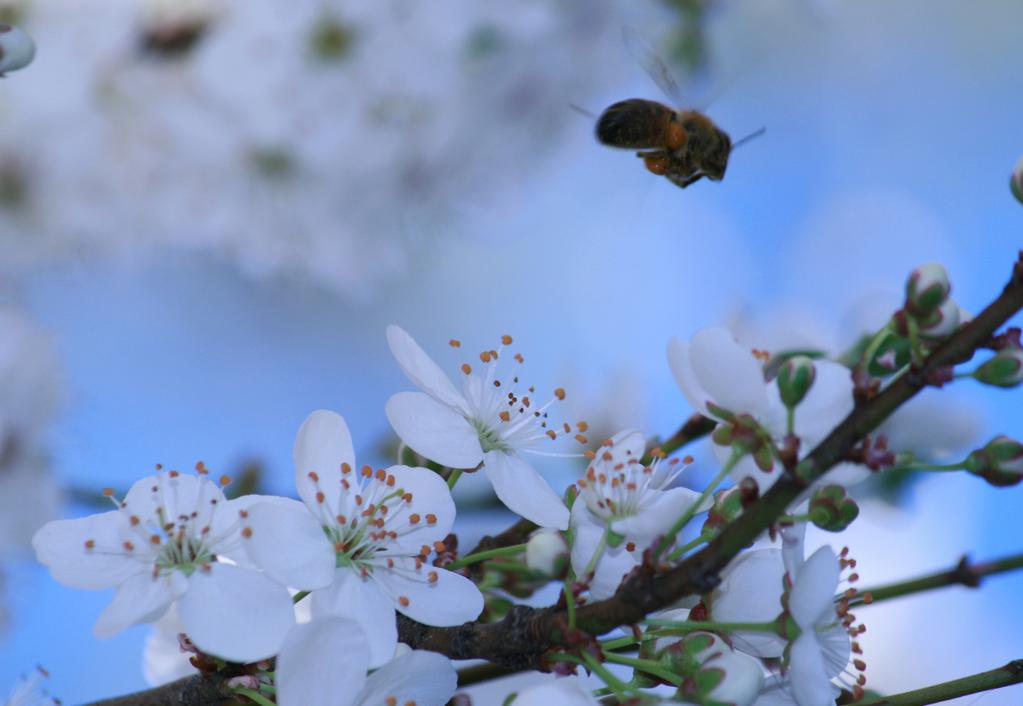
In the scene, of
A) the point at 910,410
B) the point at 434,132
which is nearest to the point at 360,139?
the point at 434,132

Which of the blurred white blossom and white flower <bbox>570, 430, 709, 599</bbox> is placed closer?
white flower <bbox>570, 430, 709, 599</bbox>

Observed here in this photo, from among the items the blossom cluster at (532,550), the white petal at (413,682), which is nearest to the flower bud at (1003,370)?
the blossom cluster at (532,550)

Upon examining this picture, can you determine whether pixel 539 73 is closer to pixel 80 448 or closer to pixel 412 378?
pixel 80 448

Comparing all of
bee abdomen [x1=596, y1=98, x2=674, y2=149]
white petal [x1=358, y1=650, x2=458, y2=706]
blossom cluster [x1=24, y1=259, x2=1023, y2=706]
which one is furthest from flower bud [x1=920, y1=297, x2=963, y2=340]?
bee abdomen [x1=596, y1=98, x2=674, y2=149]

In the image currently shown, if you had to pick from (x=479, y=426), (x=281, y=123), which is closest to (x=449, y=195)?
(x=281, y=123)

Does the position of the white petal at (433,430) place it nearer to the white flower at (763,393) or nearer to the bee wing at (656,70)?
the white flower at (763,393)

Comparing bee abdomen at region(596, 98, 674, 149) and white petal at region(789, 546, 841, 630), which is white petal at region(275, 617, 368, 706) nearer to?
white petal at region(789, 546, 841, 630)

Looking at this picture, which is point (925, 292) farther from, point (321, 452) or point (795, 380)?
point (321, 452)
